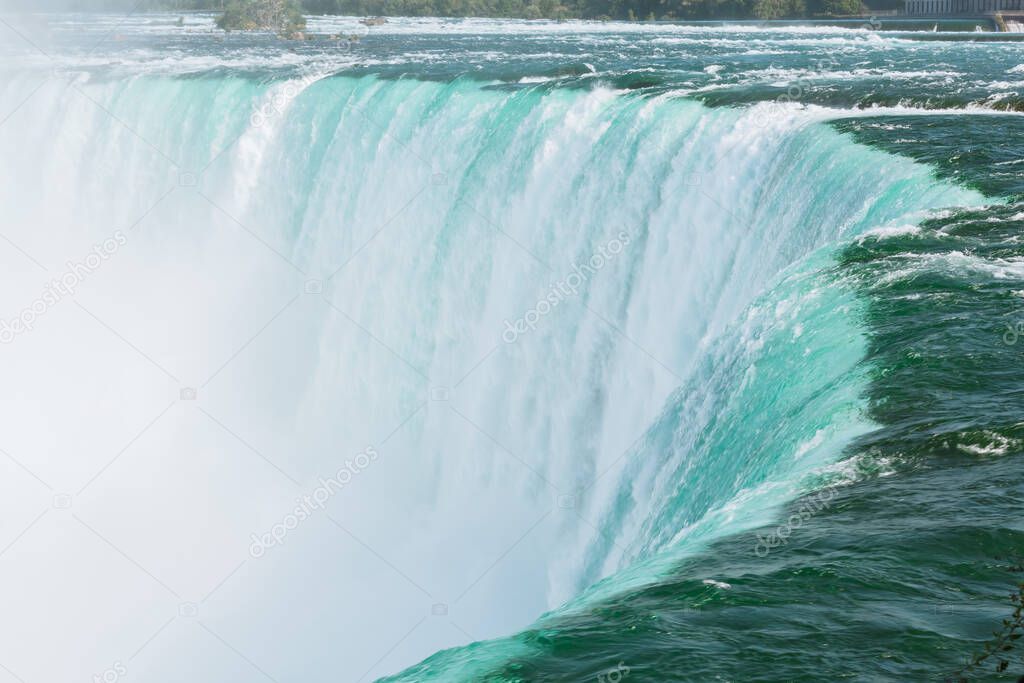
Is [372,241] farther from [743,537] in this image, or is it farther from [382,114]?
[743,537]

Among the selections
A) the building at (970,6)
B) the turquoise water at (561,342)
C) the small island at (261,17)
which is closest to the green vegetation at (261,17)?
the small island at (261,17)

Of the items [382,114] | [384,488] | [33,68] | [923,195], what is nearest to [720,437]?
[923,195]

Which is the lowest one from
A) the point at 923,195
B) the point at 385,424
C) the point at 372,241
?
the point at 385,424

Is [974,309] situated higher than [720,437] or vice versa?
[974,309]

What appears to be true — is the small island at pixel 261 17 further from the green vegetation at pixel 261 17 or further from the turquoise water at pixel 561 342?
the turquoise water at pixel 561 342

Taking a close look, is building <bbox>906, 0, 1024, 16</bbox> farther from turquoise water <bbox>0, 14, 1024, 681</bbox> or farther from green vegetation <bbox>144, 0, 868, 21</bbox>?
turquoise water <bbox>0, 14, 1024, 681</bbox>

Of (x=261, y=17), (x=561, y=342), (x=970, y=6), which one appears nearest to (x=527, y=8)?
(x=261, y=17)

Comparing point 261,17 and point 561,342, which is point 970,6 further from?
point 561,342
